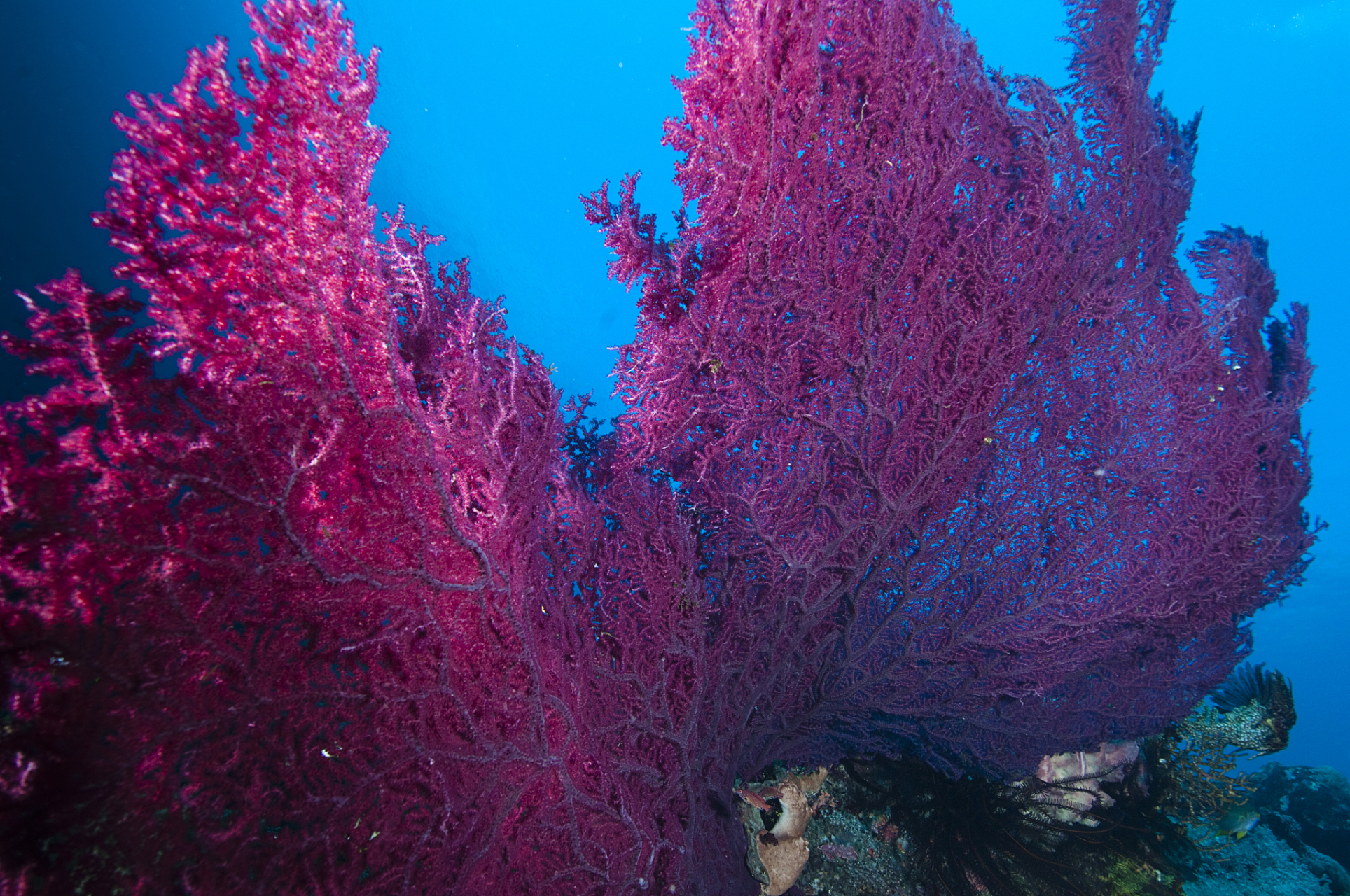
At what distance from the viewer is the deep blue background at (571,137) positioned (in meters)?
18.8

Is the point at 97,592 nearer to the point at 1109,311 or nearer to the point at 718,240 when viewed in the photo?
the point at 718,240

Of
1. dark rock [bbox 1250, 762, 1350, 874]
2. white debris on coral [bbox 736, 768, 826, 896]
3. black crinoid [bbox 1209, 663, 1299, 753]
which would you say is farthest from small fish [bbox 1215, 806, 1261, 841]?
white debris on coral [bbox 736, 768, 826, 896]

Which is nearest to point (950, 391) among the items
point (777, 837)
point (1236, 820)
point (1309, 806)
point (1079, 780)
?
point (777, 837)

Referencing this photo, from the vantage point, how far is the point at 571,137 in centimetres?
7100

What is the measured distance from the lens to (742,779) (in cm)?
412

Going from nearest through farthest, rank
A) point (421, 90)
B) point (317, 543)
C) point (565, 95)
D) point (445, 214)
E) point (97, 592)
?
point (97, 592)
point (317, 543)
point (445, 214)
point (421, 90)
point (565, 95)

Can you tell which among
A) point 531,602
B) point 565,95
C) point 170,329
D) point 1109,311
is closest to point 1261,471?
point 1109,311

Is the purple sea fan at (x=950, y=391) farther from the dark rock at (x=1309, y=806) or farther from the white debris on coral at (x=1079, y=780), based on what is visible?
the dark rock at (x=1309, y=806)

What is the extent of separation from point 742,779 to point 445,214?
189ft

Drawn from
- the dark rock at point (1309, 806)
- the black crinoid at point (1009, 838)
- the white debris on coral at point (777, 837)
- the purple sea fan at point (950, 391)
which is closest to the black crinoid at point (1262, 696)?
the purple sea fan at point (950, 391)

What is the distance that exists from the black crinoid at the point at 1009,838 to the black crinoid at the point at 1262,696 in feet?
5.44

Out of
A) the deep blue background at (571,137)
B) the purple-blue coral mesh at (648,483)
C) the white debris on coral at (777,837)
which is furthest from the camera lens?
the deep blue background at (571,137)

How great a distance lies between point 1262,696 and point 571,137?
81912 millimetres

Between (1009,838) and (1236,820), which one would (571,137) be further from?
(1236,820)
